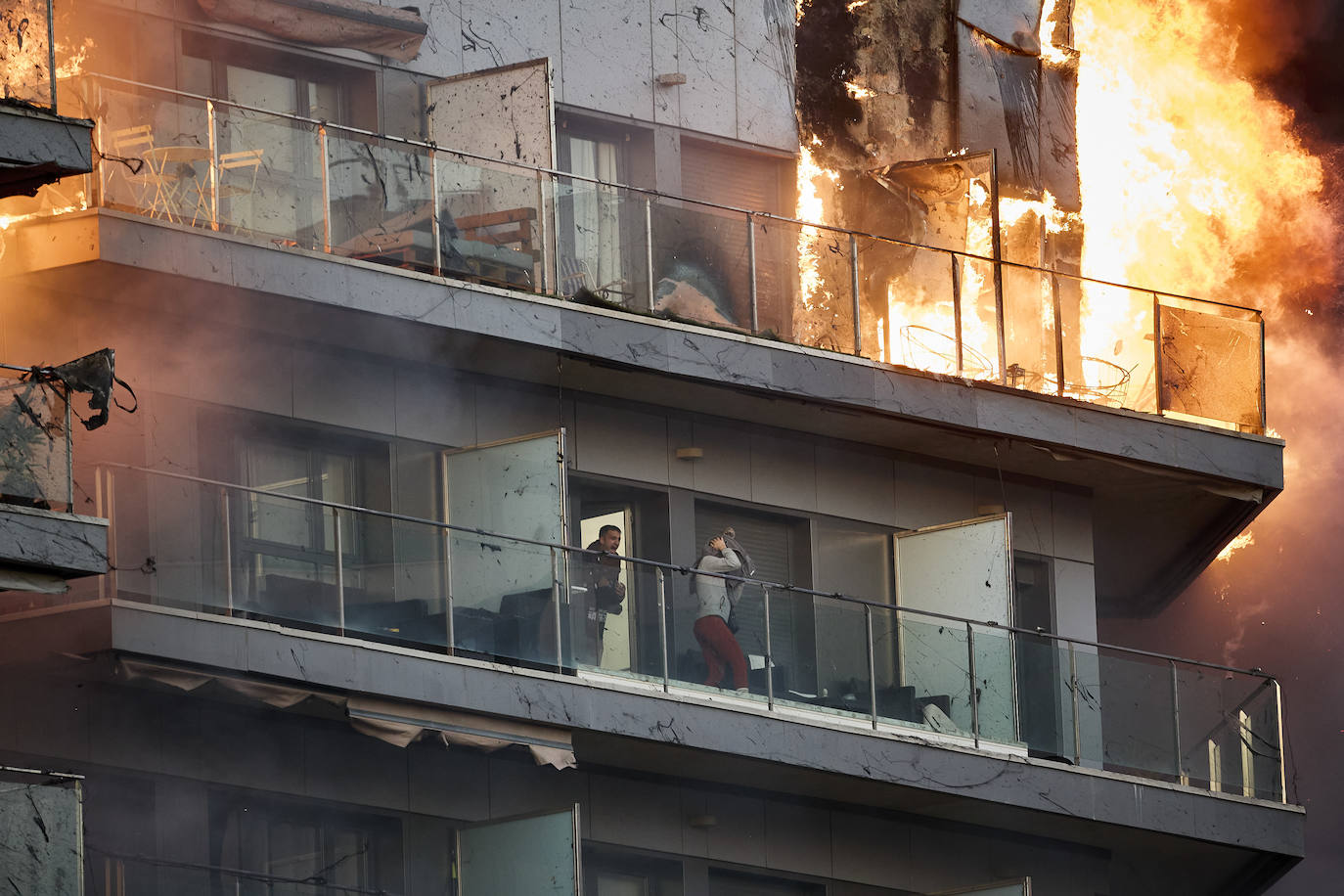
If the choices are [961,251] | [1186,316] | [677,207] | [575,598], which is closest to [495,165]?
[677,207]

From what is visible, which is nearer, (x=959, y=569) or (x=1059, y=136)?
(x=959, y=569)

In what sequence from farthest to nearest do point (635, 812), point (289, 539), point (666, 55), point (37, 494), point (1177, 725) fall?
point (666, 55) → point (1177, 725) → point (635, 812) → point (289, 539) → point (37, 494)

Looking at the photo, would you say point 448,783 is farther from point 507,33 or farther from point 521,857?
point 507,33

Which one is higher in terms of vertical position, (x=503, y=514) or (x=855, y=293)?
(x=855, y=293)

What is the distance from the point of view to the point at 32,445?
Answer: 2025cm

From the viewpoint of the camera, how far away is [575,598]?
24609 mm

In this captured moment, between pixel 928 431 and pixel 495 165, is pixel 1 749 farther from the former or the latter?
pixel 928 431

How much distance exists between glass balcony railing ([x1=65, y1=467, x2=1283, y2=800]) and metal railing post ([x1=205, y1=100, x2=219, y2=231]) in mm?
2272

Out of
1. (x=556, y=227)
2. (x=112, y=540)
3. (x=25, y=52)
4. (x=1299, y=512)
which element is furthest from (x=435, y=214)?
(x=1299, y=512)

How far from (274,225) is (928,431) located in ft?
23.6

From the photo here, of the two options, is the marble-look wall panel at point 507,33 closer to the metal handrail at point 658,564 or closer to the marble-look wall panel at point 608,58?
the marble-look wall panel at point 608,58

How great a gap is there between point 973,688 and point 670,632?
3245mm

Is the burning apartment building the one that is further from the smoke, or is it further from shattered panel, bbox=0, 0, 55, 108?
the smoke

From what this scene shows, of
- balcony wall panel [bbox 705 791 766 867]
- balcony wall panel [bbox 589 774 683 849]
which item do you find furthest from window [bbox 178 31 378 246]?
balcony wall panel [bbox 705 791 766 867]
